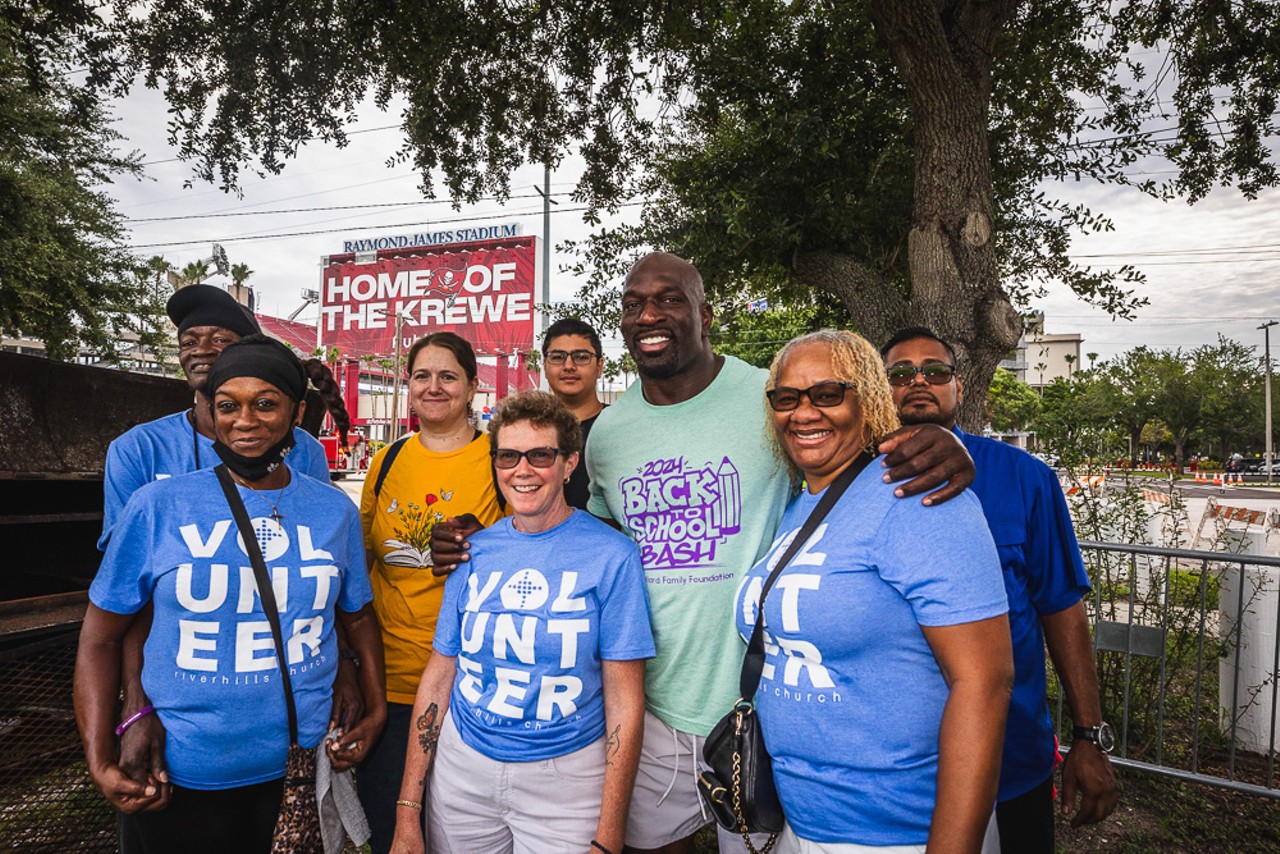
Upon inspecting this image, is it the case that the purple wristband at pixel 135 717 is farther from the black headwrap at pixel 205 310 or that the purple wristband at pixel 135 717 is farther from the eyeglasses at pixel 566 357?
the eyeglasses at pixel 566 357

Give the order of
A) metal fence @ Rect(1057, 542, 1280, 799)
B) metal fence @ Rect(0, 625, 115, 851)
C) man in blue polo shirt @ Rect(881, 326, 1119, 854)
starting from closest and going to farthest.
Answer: man in blue polo shirt @ Rect(881, 326, 1119, 854)
metal fence @ Rect(0, 625, 115, 851)
metal fence @ Rect(1057, 542, 1280, 799)

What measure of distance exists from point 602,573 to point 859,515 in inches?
32.3

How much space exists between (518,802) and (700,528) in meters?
1.00

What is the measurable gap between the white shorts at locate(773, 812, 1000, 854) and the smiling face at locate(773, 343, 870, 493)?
85 centimetres

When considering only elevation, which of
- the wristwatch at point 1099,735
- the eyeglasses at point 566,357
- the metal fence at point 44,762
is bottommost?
the metal fence at point 44,762

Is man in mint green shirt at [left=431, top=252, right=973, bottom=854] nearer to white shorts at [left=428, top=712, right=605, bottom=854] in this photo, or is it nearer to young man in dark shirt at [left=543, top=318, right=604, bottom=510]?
white shorts at [left=428, top=712, right=605, bottom=854]

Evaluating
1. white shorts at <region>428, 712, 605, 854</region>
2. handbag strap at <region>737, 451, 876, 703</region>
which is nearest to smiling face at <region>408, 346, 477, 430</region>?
white shorts at <region>428, 712, 605, 854</region>

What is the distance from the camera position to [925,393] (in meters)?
2.56

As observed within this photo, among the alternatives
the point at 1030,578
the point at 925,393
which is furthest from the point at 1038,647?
the point at 925,393

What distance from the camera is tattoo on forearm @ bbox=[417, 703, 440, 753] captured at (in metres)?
2.21

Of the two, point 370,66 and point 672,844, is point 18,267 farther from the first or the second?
point 672,844

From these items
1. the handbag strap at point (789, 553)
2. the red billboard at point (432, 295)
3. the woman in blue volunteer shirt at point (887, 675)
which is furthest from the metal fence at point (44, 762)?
the red billboard at point (432, 295)

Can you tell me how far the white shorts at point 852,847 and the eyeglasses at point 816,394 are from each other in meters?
1.04

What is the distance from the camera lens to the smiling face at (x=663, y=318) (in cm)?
259
